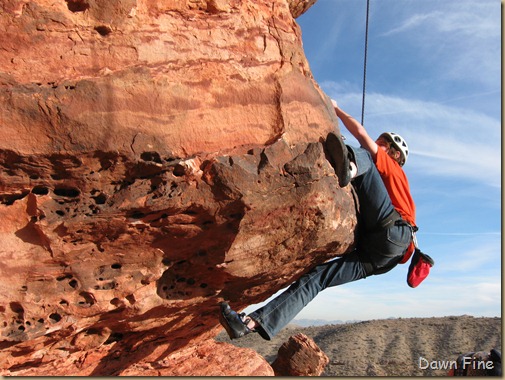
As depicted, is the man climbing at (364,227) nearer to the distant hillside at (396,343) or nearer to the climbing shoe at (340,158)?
the climbing shoe at (340,158)

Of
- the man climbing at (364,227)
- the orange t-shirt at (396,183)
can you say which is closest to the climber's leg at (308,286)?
the man climbing at (364,227)

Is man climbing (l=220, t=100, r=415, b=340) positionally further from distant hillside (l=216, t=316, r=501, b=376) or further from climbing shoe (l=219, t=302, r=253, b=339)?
distant hillside (l=216, t=316, r=501, b=376)

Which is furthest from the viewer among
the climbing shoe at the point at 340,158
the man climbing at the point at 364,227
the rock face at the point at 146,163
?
the man climbing at the point at 364,227

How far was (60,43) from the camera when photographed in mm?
4516

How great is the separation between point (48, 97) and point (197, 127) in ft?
4.22

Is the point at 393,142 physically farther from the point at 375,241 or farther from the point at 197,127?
the point at 197,127

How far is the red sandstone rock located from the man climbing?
6896 mm

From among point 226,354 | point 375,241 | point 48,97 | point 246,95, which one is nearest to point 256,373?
point 226,354

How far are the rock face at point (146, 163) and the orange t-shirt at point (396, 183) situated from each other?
475mm

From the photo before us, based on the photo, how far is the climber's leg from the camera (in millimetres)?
5406

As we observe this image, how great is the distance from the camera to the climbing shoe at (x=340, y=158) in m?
5.04

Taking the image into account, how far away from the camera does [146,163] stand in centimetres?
452

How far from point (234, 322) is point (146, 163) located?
5.98ft

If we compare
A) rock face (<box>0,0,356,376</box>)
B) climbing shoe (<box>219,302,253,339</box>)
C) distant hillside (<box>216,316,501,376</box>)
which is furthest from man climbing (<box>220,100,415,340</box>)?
distant hillside (<box>216,316,501,376</box>)
